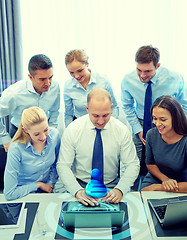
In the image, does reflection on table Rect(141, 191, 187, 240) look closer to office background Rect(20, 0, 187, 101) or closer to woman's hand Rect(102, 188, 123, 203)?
woman's hand Rect(102, 188, 123, 203)

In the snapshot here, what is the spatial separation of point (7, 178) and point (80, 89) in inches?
43.7

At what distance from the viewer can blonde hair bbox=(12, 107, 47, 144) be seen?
186cm

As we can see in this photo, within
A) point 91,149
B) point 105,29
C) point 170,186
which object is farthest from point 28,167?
point 105,29

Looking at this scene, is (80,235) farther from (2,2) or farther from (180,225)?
(2,2)

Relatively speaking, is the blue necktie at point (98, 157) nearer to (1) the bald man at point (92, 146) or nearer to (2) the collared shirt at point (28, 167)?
(1) the bald man at point (92, 146)

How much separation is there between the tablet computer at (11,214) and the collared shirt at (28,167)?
0.26ft

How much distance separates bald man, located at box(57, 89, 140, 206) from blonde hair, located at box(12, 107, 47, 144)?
26cm

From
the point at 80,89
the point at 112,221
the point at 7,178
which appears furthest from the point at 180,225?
the point at 80,89

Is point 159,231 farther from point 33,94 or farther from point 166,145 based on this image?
point 33,94

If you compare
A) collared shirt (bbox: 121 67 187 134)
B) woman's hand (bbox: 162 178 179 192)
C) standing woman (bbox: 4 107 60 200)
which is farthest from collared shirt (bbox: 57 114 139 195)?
collared shirt (bbox: 121 67 187 134)

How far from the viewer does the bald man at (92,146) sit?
6.38 ft

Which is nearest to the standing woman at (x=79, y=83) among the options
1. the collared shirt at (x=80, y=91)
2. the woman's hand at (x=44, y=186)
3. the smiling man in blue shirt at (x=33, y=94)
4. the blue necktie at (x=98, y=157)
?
the collared shirt at (x=80, y=91)

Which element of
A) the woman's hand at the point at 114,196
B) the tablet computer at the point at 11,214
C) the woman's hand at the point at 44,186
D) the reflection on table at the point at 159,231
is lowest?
the woman's hand at the point at 44,186

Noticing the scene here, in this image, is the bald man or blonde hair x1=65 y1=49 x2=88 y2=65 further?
blonde hair x1=65 y1=49 x2=88 y2=65
